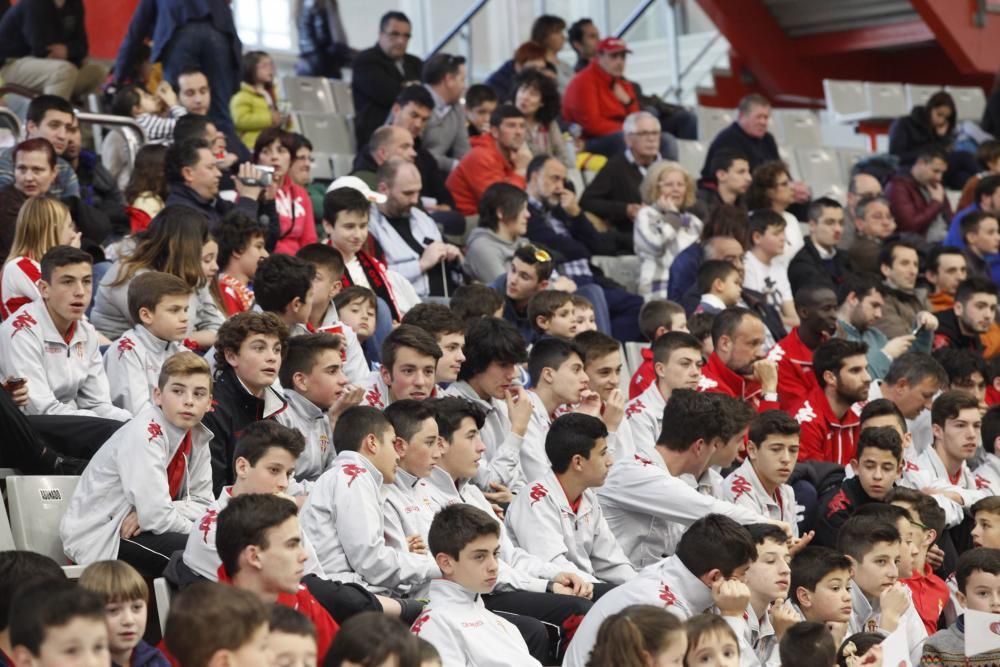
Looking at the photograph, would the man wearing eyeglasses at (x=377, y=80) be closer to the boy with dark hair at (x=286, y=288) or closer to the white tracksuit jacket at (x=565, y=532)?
the boy with dark hair at (x=286, y=288)

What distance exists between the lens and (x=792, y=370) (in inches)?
304

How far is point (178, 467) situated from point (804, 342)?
3911 millimetres

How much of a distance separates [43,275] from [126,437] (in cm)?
106

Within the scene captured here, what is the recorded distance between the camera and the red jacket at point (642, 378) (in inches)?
296

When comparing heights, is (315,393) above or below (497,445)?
above

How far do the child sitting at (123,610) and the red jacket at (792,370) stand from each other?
4100mm

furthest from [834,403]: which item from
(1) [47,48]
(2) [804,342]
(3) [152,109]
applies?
(1) [47,48]

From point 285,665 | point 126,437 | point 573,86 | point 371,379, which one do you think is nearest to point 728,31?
point 573,86

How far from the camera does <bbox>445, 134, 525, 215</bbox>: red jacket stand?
9.80m

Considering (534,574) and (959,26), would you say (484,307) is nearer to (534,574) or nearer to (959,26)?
(534,574)

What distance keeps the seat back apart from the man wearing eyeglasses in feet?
18.9

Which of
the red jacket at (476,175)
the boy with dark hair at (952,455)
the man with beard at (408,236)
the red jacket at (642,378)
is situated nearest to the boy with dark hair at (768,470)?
the boy with dark hair at (952,455)

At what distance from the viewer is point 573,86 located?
11727 mm

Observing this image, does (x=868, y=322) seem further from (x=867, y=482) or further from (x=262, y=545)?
(x=262, y=545)
